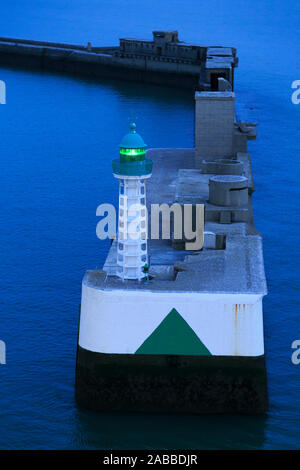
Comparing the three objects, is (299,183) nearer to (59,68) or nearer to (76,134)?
(76,134)

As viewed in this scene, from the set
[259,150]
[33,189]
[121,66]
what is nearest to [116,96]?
[121,66]

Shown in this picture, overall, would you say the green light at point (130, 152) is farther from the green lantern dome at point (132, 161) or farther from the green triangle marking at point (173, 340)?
the green triangle marking at point (173, 340)

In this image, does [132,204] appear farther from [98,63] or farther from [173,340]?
[98,63]

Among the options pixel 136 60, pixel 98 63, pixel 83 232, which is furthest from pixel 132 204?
pixel 98 63

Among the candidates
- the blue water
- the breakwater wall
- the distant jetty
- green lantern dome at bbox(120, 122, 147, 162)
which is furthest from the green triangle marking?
the breakwater wall

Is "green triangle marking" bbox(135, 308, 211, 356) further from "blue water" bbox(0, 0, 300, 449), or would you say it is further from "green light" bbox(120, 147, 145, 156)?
"green light" bbox(120, 147, 145, 156)
